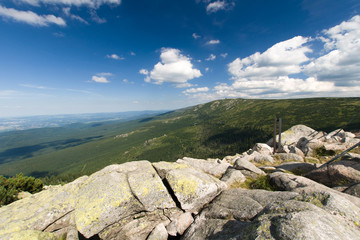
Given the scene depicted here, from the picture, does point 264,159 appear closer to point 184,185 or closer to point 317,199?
point 317,199

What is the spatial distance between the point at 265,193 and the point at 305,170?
12182 millimetres

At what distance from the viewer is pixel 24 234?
9.17 metres

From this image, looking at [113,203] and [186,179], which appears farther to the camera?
[186,179]

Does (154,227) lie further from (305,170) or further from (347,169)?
(305,170)

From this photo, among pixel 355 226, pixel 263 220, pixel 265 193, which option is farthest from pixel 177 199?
pixel 355 226

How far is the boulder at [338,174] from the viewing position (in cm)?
1263

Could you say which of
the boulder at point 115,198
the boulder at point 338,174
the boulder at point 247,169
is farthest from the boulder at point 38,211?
the boulder at point 338,174

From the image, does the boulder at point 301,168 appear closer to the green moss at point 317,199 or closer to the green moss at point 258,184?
the green moss at point 258,184

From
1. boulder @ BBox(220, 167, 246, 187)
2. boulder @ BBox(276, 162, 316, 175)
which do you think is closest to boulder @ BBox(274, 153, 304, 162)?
boulder @ BBox(276, 162, 316, 175)

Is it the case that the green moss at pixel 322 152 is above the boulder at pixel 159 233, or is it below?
below

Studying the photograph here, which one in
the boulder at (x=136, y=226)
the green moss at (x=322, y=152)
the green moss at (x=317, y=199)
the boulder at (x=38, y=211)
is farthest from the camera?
the green moss at (x=322, y=152)

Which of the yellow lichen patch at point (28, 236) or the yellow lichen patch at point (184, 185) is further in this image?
the yellow lichen patch at point (184, 185)

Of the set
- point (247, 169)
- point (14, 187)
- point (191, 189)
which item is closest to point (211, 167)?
point (247, 169)

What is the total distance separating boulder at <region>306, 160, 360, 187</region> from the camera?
12.6 metres
